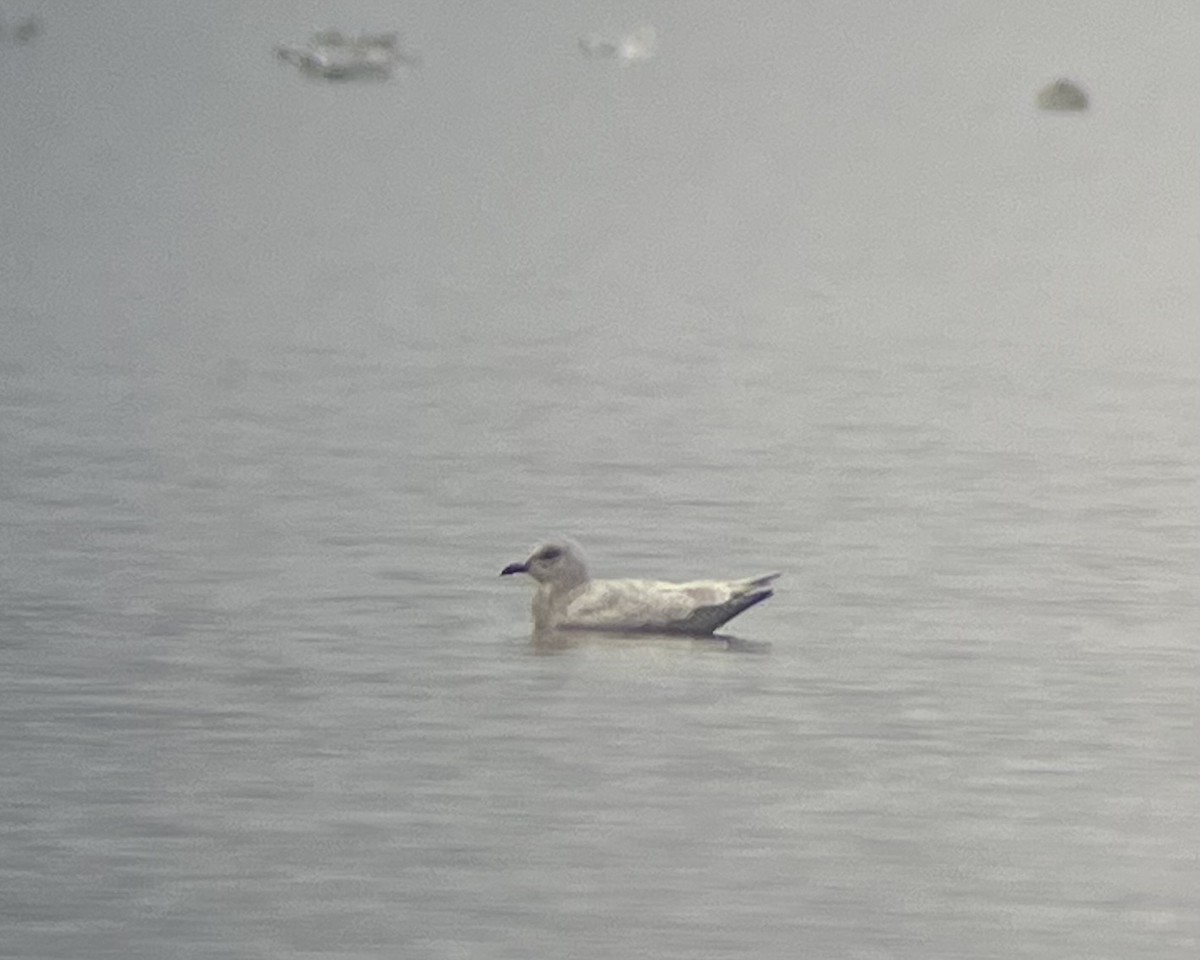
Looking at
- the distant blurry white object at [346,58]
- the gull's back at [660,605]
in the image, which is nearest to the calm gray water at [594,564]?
the gull's back at [660,605]

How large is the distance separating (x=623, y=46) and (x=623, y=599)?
160 feet

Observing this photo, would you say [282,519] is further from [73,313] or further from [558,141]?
[558,141]

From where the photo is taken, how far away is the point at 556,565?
17078 millimetres

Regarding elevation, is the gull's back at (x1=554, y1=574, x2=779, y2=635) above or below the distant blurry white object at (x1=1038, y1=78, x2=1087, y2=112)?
below

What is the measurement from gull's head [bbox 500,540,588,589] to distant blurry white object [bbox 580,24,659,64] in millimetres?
46650

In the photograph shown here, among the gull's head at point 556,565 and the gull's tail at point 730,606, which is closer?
the gull's tail at point 730,606

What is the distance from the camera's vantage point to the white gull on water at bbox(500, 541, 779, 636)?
1684cm

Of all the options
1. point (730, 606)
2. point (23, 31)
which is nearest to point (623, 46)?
point (23, 31)

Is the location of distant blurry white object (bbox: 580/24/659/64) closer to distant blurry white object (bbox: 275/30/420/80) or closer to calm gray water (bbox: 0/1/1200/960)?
distant blurry white object (bbox: 275/30/420/80)

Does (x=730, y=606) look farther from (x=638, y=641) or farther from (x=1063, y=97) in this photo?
(x=1063, y=97)

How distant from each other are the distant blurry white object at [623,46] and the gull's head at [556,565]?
46.7m

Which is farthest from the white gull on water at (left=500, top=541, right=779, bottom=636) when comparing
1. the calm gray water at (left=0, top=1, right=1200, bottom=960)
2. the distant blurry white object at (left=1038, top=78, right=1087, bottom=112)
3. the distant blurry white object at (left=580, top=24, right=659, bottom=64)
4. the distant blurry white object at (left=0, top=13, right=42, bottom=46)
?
the distant blurry white object at (left=0, top=13, right=42, bottom=46)

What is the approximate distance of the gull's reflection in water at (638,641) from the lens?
1675 centimetres

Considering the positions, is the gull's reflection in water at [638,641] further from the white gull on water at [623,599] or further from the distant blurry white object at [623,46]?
the distant blurry white object at [623,46]
